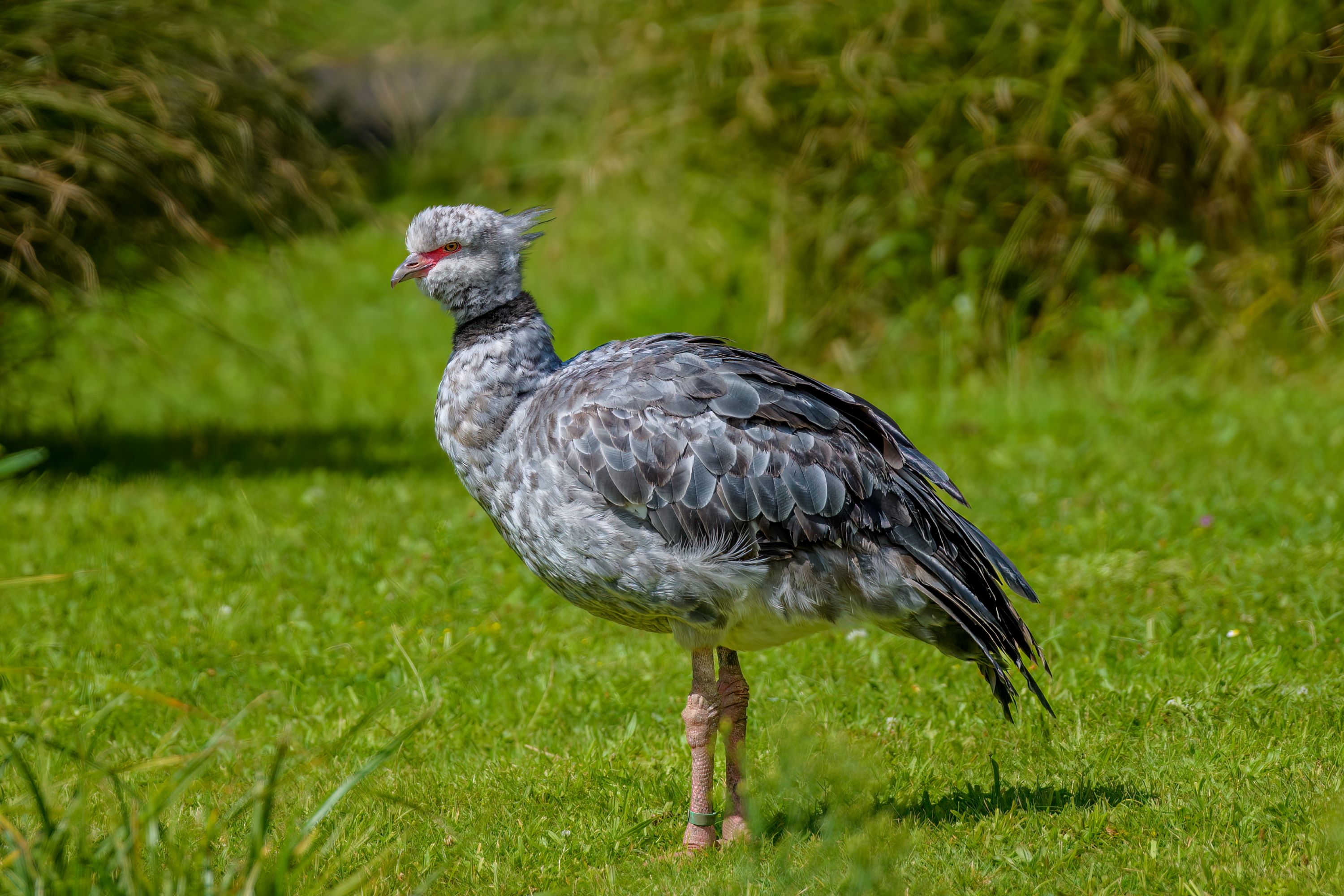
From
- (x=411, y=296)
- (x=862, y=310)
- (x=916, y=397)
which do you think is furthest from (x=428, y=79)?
(x=916, y=397)

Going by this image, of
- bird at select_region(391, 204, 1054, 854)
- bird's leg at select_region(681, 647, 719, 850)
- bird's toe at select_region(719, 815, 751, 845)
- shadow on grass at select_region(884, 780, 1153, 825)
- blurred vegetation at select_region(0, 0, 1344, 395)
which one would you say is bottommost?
bird's toe at select_region(719, 815, 751, 845)

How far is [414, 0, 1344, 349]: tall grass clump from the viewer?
7371mm

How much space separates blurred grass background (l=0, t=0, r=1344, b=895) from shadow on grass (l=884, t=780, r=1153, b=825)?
1cm

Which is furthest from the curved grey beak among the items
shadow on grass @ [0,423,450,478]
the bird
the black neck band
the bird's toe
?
shadow on grass @ [0,423,450,478]

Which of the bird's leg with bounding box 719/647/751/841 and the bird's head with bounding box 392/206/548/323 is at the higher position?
the bird's head with bounding box 392/206/548/323

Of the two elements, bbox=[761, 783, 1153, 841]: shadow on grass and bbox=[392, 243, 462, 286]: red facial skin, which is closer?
bbox=[761, 783, 1153, 841]: shadow on grass

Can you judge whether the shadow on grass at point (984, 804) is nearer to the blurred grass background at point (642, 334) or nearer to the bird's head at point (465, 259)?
the blurred grass background at point (642, 334)

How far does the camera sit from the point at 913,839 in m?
3.16

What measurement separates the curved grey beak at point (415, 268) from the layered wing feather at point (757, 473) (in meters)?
0.54

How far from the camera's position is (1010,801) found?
11.2 ft

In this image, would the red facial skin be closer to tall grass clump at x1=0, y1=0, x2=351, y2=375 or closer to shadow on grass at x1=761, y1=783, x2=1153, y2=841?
shadow on grass at x1=761, y1=783, x2=1153, y2=841

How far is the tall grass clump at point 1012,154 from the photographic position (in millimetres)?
7371

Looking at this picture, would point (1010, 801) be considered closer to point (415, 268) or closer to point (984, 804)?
point (984, 804)

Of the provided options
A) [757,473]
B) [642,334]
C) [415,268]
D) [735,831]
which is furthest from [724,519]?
[642,334]
